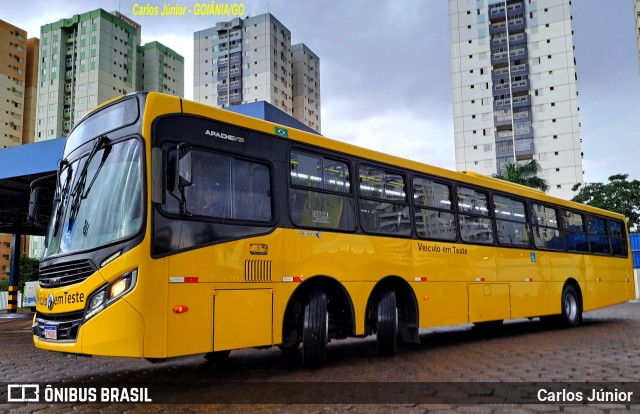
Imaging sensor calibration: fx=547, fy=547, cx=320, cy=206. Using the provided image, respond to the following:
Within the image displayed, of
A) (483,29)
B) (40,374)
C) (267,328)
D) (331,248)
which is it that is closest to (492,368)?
(331,248)

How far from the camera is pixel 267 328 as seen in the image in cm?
668

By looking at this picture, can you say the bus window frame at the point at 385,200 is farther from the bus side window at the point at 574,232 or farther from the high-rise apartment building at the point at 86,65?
the high-rise apartment building at the point at 86,65

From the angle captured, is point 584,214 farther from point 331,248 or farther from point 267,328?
point 267,328

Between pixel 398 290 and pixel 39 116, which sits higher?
pixel 39 116

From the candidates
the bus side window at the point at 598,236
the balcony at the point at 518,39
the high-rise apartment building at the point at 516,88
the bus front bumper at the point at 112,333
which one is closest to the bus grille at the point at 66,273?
the bus front bumper at the point at 112,333

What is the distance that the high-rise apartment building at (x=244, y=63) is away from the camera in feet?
298

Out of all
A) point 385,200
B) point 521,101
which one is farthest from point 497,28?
point 385,200

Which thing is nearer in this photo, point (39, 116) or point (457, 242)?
point (457, 242)

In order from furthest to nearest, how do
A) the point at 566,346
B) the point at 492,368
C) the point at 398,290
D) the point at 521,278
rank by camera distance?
the point at 521,278 → the point at 566,346 → the point at 398,290 → the point at 492,368

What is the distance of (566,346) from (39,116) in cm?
10042

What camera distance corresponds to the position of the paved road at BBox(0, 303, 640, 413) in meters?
5.49

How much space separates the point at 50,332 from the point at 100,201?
5.00 ft

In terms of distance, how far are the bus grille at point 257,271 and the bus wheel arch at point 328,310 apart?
20.6 inches

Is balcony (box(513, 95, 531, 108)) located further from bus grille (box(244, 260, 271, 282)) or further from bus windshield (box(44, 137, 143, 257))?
bus windshield (box(44, 137, 143, 257))
